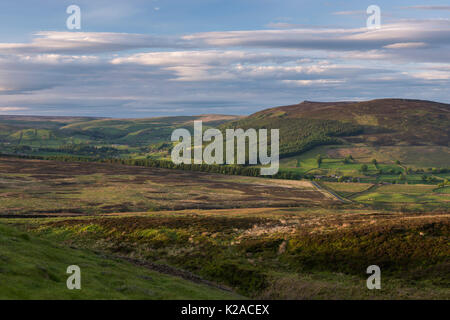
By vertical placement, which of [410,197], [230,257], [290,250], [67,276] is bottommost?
[410,197]

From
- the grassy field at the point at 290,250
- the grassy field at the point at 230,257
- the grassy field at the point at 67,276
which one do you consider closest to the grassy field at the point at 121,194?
the grassy field at the point at 230,257

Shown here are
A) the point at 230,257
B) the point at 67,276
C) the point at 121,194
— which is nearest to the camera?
the point at 67,276

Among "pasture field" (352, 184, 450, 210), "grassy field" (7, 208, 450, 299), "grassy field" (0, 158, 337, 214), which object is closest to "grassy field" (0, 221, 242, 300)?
"grassy field" (7, 208, 450, 299)

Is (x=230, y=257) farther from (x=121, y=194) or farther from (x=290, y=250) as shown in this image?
(x=121, y=194)

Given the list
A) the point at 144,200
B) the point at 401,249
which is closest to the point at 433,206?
the point at 144,200

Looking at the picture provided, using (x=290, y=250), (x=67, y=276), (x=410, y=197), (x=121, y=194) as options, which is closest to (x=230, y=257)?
(x=290, y=250)

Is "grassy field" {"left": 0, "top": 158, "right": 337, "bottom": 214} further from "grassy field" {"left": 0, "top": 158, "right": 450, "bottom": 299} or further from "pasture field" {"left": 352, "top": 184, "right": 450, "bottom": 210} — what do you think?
"grassy field" {"left": 0, "top": 158, "right": 450, "bottom": 299}

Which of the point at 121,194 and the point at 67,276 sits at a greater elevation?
the point at 67,276
